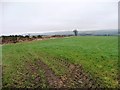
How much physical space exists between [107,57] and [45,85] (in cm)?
594

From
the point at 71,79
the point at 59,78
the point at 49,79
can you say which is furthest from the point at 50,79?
the point at 71,79

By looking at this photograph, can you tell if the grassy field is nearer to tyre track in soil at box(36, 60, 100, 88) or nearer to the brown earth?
the brown earth

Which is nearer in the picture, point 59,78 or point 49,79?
point 49,79

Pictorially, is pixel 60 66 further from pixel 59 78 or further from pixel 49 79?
pixel 49 79

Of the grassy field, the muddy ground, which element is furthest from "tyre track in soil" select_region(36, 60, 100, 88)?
the grassy field

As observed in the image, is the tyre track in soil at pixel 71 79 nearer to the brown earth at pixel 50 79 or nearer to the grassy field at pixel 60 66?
the brown earth at pixel 50 79

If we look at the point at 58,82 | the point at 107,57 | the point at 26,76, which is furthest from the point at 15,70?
the point at 107,57

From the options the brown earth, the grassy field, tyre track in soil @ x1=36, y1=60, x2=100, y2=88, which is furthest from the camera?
the grassy field

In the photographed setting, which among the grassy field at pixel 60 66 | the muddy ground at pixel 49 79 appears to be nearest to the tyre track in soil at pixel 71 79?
the muddy ground at pixel 49 79

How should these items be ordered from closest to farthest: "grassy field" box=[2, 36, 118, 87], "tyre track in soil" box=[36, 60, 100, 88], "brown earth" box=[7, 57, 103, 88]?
"tyre track in soil" box=[36, 60, 100, 88] < "brown earth" box=[7, 57, 103, 88] < "grassy field" box=[2, 36, 118, 87]

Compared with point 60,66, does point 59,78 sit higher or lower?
lower

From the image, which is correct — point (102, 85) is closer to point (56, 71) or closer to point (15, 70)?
point (56, 71)

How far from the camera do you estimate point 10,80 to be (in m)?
11.7

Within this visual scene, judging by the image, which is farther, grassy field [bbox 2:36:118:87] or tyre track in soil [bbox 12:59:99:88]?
grassy field [bbox 2:36:118:87]
